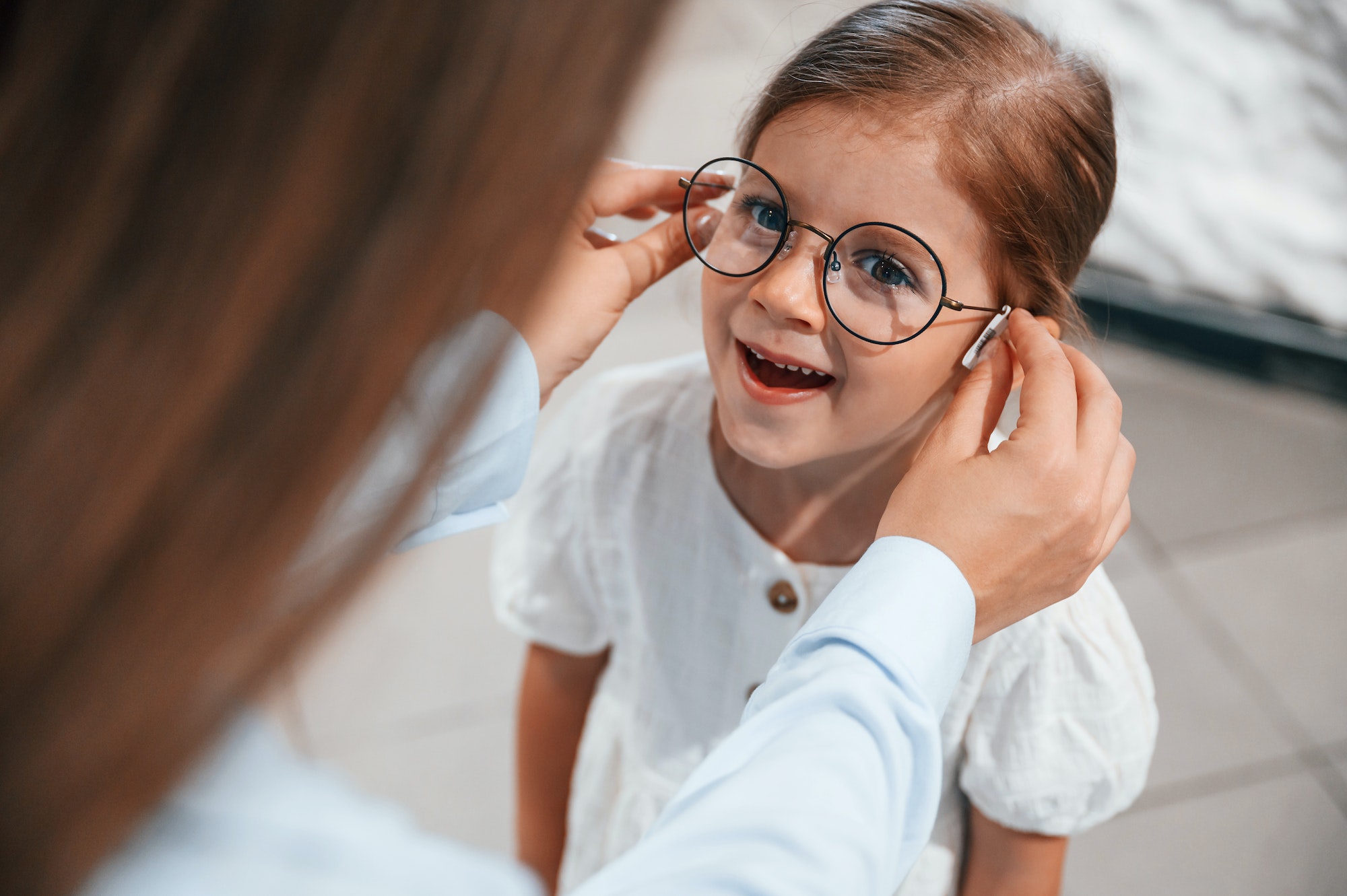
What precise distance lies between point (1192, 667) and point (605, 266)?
1.34 metres

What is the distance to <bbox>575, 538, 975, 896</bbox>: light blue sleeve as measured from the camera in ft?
1.50

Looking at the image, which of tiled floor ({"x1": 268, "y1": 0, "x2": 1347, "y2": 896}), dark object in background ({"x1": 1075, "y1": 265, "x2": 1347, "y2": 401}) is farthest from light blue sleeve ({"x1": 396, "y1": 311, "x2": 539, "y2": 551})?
dark object in background ({"x1": 1075, "y1": 265, "x2": 1347, "y2": 401})

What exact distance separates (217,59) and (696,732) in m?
0.78

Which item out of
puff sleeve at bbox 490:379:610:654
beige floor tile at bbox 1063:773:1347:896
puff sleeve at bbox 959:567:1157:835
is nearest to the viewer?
puff sleeve at bbox 959:567:1157:835

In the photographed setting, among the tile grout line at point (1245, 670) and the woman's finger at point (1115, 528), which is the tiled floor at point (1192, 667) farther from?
the woman's finger at point (1115, 528)

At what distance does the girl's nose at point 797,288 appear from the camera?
0.71m

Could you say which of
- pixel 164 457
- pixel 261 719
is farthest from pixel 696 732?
pixel 164 457

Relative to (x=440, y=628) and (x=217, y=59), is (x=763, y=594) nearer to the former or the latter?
(x=217, y=59)

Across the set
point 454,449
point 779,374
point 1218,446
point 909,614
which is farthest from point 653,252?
point 1218,446

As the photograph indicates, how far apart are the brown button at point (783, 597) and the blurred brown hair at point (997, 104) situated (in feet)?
0.93

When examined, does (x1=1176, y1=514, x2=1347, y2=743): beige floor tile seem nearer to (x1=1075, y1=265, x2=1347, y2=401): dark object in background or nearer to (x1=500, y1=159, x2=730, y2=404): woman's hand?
(x1=1075, y1=265, x2=1347, y2=401): dark object in background

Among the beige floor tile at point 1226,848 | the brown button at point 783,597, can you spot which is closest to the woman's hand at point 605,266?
the brown button at point 783,597

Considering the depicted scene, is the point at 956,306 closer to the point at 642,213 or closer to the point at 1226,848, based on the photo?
the point at 642,213

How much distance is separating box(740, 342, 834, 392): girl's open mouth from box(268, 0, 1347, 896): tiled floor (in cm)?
63
